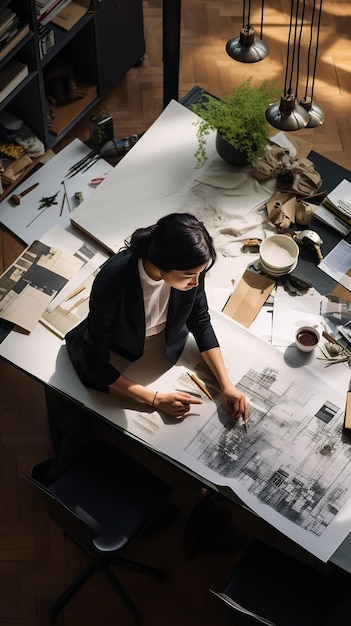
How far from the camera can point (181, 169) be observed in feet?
11.6

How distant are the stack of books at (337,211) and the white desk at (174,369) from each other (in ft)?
1.72

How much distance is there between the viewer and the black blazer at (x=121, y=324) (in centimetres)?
281

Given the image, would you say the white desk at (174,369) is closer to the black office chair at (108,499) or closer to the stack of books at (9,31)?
the black office chair at (108,499)

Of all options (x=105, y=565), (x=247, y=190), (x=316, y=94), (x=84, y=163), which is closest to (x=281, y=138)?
(x=247, y=190)

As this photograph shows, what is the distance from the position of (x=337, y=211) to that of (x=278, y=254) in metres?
0.32

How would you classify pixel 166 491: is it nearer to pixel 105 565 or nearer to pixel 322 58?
pixel 105 565

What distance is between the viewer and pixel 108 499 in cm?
313

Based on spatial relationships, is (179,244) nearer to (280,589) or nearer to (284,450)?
(284,450)

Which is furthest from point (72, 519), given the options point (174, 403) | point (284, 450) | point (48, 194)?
point (48, 194)

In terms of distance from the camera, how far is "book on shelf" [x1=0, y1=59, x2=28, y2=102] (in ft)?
13.1

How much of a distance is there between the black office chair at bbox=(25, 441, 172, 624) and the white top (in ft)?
1.75

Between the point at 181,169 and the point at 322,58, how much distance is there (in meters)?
2.01

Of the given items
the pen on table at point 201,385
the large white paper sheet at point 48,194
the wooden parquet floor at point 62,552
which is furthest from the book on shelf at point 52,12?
the pen on table at point 201,385

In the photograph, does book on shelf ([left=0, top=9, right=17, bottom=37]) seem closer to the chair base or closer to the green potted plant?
the green potted plant
